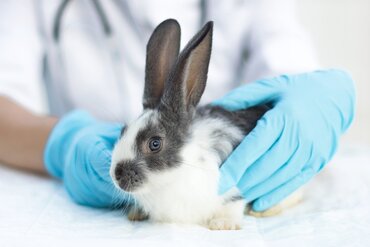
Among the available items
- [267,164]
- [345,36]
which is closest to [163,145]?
[267,164]

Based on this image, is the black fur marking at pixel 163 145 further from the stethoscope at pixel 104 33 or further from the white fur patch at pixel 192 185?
the stethoscope at pixel 104 33

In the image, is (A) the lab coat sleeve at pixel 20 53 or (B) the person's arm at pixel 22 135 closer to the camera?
(B) the person's arm at pixel 22 135

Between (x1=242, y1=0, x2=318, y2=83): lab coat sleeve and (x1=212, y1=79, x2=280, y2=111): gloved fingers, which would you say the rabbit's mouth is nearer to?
(x1=212, y1=79, x2=280, y2=111): gloved fingers

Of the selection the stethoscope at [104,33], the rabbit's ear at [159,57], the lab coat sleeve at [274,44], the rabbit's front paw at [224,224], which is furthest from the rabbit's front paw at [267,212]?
the stethoscope at [104,33]

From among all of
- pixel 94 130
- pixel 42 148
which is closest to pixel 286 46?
pixel 94 130

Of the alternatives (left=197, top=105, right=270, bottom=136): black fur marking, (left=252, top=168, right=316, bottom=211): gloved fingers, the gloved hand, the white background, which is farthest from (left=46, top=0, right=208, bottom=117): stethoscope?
the white background

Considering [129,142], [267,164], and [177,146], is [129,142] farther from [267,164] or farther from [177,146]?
[267,164]
